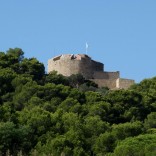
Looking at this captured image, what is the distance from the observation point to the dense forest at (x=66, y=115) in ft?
85.9

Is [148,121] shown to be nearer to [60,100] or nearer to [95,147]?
[60,100]

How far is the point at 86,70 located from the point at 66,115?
22459mm

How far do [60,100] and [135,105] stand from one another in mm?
3833

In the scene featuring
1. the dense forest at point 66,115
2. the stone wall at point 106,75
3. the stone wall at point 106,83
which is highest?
the stone wall at point 106,75

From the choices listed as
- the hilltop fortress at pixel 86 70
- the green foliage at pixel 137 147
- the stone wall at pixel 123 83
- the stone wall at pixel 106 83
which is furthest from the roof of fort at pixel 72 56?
the green foliage at pixel 137 147

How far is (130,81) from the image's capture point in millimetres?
53281

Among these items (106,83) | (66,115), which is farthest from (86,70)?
(66,115)

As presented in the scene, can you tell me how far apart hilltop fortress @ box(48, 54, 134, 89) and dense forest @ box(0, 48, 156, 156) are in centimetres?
298

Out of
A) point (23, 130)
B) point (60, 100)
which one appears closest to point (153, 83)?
point (60, 100)

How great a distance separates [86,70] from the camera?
5353 cm

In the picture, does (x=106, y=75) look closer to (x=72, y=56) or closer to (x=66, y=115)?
(x=72, y=56)

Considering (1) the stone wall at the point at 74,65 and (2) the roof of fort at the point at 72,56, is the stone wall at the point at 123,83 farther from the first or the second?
(2) the roof of fort at the point at 72,56

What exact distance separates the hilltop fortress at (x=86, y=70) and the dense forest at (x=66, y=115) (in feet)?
9.78

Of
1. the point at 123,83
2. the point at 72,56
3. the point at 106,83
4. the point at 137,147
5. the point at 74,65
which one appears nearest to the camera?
the point at 137,147
